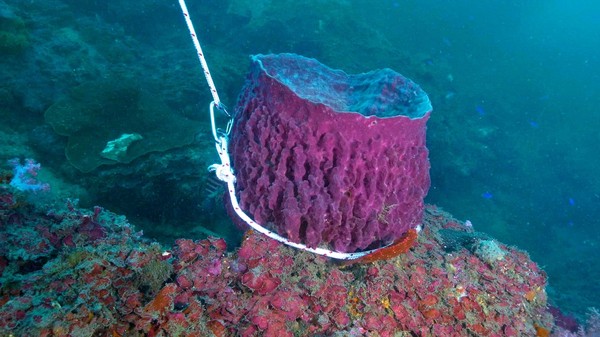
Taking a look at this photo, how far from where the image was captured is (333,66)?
1349 cm

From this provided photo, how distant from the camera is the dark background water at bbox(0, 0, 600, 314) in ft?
16.3

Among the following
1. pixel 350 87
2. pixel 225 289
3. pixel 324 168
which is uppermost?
pixel 324 168

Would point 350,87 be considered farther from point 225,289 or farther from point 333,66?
point 333,66

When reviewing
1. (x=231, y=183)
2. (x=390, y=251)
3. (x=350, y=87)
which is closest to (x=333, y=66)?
(x=350, y=87)

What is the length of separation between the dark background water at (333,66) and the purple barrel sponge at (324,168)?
133 cm

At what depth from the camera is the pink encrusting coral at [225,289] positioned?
169cm

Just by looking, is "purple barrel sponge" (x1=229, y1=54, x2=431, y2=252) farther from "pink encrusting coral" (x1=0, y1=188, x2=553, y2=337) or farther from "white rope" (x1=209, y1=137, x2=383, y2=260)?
"pink encrusting coral" (x1=0, y1=188, x2=553, y2=337)

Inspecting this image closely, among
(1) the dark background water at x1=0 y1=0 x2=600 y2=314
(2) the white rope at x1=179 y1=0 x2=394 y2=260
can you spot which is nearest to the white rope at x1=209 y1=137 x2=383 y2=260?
(2) the white rope at x1=179 y1=0 x2=394 y2=260

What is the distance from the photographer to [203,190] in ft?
15.0

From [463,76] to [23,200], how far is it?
28252mm

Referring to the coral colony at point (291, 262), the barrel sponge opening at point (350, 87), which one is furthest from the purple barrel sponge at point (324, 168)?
the barrel sponge opening at point (350, 87)

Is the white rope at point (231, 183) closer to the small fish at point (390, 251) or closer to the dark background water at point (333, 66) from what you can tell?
the small fish at point (390, 251)

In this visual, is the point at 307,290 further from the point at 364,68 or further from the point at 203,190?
the point at 364,68

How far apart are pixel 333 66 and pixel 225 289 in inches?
491
